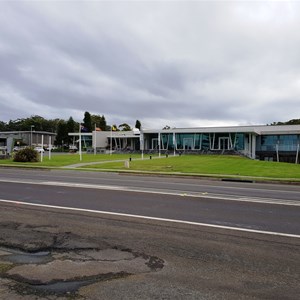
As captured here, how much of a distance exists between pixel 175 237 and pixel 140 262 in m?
1.64

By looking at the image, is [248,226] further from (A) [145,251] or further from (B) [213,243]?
(A) [145,251]

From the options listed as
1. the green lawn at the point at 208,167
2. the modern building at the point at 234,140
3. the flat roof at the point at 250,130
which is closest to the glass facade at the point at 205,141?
the modern building at the point at 234,140

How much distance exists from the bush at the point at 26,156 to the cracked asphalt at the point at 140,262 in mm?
31091

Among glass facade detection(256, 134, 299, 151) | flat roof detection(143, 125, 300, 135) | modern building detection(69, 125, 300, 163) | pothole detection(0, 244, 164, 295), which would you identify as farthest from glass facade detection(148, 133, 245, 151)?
pothole detection(0, 244, 164, 295)

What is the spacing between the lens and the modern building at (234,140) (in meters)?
66.8

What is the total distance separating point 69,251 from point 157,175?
18.6 metres

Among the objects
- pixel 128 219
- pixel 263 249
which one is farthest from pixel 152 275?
pixel 128 219

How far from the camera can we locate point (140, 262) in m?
5.57

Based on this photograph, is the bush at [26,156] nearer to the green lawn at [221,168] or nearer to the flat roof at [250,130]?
the green lawn at [221,168]

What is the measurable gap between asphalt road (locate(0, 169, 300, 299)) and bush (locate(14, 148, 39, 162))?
26.4m

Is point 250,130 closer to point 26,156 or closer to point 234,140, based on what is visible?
point 234,140

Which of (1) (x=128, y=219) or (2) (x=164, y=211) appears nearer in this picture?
(1) (x=128, y=219)

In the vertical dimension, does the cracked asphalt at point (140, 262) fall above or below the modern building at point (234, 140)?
below

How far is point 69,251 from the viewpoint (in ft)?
19.9
